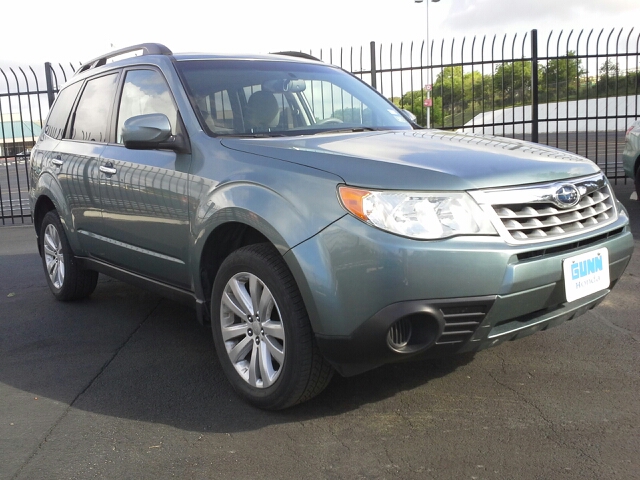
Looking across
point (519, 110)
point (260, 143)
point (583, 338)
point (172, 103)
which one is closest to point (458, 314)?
point (260, 143)

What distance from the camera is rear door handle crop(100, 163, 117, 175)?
4.14 meters

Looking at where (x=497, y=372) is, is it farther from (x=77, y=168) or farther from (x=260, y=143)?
(x=77, y=168)

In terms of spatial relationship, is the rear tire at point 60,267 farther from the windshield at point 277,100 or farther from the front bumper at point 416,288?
the front bumper at point 416,288

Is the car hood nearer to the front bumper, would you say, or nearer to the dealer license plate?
the front bumper

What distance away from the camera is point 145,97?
4.09 meters

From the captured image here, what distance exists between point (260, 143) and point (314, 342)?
1.01m

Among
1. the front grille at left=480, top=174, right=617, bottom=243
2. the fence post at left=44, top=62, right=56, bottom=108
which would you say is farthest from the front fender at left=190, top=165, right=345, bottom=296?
the fence post at left=44, top=62, right=56, bottom=108

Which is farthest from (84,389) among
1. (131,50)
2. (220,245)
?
(131,50)

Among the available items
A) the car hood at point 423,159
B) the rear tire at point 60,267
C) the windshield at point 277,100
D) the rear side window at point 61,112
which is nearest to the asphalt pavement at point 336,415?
the rear tire at point 60,267

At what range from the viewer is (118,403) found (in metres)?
3.38

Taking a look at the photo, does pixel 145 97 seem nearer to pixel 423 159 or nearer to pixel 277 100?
pixel 277 100

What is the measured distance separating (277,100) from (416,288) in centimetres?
179

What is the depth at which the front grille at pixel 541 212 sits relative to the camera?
273cm

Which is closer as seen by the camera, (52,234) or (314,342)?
(314,342)
